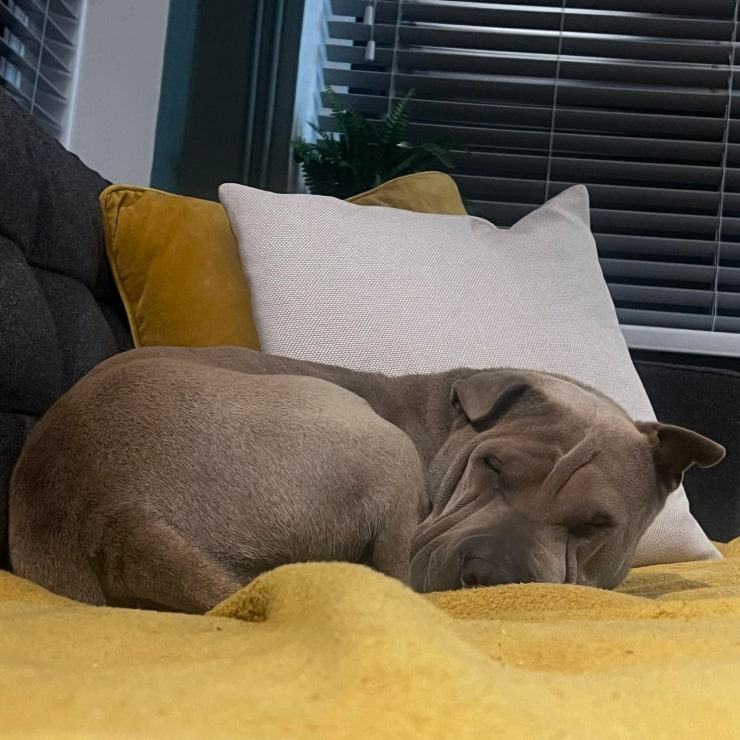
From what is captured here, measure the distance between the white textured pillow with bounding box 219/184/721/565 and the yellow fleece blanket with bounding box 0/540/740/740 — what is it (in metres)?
0.98

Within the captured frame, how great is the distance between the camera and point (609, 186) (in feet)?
10.3

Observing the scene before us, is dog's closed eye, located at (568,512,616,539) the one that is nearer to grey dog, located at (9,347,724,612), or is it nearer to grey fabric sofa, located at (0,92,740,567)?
grey dog, located at (9,347,724,612)

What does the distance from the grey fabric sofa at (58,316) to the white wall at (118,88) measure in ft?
2.33

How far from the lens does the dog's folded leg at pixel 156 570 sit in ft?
3.23

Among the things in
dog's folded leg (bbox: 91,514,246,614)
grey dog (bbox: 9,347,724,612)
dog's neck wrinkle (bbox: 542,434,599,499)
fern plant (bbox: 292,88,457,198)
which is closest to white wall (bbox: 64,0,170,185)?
fern plant (bbox: 292,88,457,198)

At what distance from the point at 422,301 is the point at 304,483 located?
702 millimetres

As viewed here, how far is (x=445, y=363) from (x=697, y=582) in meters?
0.59

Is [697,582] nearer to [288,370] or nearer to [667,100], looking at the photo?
[288,370]

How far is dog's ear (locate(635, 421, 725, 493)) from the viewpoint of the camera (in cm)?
147

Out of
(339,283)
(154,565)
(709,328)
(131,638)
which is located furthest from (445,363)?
(709,328)

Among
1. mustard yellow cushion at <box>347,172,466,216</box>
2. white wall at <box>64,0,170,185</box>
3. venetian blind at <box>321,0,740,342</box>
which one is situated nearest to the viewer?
mustard yellow cushion at <box>347,172,466,216</box>

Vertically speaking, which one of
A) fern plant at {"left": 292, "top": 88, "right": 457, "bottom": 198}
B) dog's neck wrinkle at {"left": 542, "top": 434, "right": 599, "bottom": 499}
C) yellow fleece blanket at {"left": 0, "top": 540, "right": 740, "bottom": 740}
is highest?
fern plant at {"left": 292, "top": 88, "right": 457, "bottom": 198}

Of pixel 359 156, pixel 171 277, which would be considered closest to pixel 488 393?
pixel 171 277

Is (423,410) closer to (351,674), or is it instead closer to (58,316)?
(58,316)
